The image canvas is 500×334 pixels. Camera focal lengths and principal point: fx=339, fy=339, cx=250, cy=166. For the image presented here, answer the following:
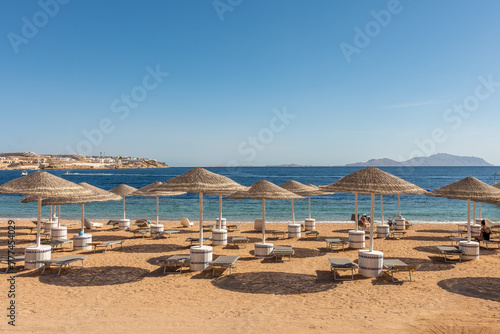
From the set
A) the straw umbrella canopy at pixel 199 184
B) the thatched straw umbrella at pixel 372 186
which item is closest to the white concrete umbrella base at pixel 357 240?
the thatched straw umbrella at pixel 372 186

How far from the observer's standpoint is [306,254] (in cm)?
1116

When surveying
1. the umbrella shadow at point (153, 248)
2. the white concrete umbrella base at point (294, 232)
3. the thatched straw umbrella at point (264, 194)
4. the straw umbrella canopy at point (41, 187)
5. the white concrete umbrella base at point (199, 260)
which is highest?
the straw umbrella canopy at point (41, 187)

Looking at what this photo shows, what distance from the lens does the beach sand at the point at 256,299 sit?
5500mm

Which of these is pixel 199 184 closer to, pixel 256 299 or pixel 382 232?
pixel 256 299

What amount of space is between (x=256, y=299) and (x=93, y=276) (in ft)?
14.3

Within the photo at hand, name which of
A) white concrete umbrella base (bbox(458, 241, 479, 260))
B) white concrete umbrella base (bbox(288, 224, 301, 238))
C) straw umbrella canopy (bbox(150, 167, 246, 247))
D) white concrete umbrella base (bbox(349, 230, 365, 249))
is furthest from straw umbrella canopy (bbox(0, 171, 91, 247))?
white concrete umbrella base (bbox(458, 241, 479, 260))

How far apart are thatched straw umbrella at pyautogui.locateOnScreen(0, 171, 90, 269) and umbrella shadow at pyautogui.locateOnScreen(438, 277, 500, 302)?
927cm

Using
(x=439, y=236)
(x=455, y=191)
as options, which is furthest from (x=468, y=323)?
(x=439, y=236)

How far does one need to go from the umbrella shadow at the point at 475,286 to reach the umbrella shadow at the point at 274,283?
2591 mm

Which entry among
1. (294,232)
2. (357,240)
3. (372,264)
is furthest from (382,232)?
(372,264)

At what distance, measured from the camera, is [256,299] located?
6.70m

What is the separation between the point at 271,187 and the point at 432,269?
4973 mm

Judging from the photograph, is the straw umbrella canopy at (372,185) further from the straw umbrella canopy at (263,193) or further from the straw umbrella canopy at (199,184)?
the straw umbrella canopy at (199,184)

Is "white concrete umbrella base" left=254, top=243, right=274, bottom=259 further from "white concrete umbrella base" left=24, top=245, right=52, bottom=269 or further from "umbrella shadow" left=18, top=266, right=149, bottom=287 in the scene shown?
"white concrete umbrella base" left=24, top=245, right=52, bottom=269
